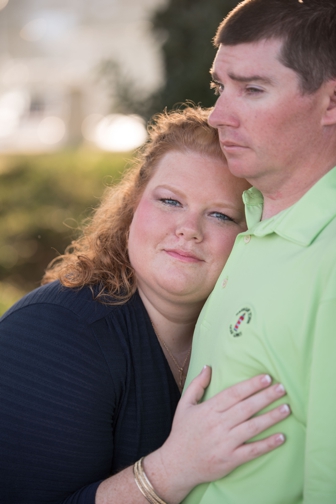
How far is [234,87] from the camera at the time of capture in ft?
6.98

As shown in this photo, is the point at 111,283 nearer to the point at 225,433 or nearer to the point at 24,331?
the point at 24,331

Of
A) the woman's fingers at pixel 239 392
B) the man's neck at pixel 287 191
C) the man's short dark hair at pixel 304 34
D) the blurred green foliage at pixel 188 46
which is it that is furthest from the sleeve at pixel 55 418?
the blurred green foliage at pixel 188 46

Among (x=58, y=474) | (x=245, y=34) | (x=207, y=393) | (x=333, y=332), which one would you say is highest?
(x=245, y=34)

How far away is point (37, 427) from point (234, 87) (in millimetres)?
1452

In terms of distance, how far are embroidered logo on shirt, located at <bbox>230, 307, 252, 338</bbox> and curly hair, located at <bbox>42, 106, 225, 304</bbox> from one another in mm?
753

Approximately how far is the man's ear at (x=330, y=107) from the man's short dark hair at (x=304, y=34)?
0.04m

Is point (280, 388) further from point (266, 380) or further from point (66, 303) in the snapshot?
point (66, 303)

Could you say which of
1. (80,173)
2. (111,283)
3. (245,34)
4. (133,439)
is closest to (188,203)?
(111,283)

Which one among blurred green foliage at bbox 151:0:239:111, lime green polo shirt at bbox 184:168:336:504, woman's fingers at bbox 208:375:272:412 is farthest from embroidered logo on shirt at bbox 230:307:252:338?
blurred green foliage at bbox 151:0:239:111

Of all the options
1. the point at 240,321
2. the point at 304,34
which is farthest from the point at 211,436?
the point at 304,34

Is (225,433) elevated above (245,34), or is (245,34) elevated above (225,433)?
(245,34)

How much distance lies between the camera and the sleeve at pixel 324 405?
68.8 inches

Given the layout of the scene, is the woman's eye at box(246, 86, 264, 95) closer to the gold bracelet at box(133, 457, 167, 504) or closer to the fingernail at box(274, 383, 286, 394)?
the fingernail at box(274, 383, 286, 394)

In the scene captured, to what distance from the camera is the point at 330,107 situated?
6.75 feet
